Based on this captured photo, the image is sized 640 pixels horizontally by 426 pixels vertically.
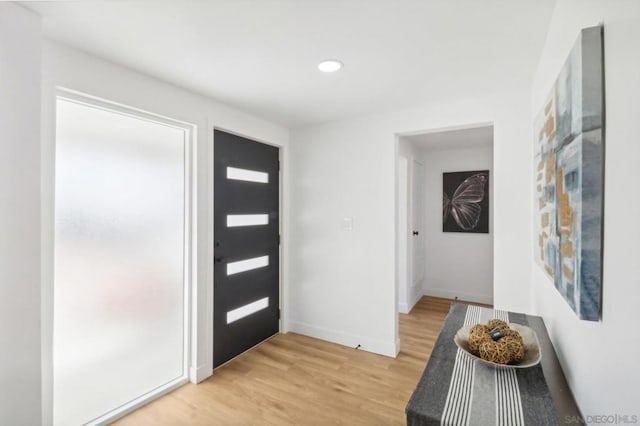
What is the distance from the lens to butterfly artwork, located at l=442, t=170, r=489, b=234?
179 inches

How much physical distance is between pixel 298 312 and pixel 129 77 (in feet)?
9.27

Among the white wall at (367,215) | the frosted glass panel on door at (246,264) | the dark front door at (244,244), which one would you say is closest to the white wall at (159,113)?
the dark front door at (244,244)

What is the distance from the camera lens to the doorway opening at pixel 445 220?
14.0ft

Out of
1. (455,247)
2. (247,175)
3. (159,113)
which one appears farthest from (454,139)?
(159,113)

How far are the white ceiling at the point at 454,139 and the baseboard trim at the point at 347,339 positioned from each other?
2419 mm

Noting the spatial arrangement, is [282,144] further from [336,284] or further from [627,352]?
[627,352]

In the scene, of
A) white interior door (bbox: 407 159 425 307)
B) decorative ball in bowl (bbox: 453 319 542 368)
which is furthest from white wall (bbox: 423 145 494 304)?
decorative ball in bowl (bbox: 453 319 542 368)

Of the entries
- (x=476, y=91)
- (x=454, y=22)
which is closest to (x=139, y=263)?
(x=454, y=22)

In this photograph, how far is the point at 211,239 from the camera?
2.66 metres

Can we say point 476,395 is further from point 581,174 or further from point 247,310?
point 247,310

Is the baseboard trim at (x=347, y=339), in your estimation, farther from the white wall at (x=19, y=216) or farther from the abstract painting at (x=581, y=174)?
the white wall at (x=19, y=216)

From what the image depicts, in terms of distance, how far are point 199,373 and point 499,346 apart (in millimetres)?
2351

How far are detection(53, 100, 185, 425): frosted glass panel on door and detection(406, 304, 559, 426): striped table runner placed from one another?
2075mm

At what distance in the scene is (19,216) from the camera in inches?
57.4
